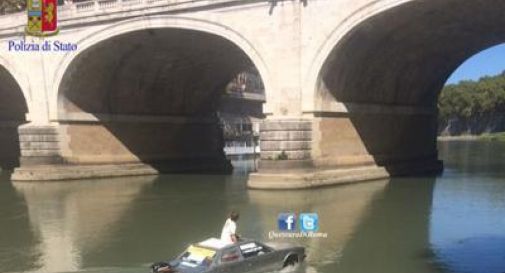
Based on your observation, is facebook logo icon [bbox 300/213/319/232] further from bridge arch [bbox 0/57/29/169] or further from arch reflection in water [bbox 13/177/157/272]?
bridge arch [bbox 0/57/29/169]

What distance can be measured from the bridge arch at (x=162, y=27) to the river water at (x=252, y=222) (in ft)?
18.4

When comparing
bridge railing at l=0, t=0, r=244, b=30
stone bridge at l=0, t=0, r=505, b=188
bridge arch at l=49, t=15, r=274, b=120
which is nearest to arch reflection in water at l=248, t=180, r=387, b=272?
stone bridge at l=0, t=0, r=505, b=188

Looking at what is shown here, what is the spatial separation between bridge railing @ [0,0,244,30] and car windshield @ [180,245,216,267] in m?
19.5

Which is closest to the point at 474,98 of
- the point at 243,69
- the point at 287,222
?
the point at 243,69

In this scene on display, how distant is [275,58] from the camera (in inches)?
1200

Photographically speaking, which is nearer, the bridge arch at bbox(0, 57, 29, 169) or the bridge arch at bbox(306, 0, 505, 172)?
the bridge arch at bbox(306, 0, 505, 172)

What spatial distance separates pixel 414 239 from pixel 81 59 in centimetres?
2470

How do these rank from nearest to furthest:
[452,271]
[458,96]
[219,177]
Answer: [452,271]
[219,177]
[458,96]

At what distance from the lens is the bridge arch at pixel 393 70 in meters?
29.2

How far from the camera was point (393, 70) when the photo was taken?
36.7 m

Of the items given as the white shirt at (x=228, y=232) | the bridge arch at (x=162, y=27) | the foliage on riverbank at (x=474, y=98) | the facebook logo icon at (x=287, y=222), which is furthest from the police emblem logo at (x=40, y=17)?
the foliage on riverbank at (x=474, y=98)

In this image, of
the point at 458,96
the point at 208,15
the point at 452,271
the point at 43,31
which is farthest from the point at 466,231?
the point at 458,96

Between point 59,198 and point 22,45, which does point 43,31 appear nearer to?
point 22,45

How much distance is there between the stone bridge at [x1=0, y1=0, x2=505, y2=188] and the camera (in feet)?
97.9
